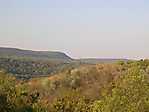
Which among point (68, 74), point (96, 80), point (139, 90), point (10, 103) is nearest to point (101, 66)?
point (68, 74)

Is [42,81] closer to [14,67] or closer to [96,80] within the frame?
[96,80]

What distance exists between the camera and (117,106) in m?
26.9

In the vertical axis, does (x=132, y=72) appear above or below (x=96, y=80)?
above

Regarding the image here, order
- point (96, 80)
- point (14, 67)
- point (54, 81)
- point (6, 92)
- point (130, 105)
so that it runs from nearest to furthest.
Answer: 1. point (130, 105)
2. point (6, 92)
3. point (96, 80)
4. point (54, 81)
5. point (14, 67)

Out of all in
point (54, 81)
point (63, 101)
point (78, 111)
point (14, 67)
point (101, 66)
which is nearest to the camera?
point (78, 111)

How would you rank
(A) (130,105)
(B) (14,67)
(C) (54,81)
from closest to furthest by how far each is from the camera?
(A) (130,105), (C) (54,81), (B) (14,67)

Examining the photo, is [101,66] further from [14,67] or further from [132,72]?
[132,72]

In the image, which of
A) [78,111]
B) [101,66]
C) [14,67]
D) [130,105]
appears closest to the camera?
[130,105]

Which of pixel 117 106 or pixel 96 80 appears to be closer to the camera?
pixel 117 106

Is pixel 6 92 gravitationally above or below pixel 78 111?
above

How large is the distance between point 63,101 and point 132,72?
26286 mm

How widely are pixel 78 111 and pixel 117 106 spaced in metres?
21.7

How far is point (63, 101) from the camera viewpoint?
5306 centimetres

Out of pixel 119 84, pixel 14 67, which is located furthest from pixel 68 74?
pixel 119 84
